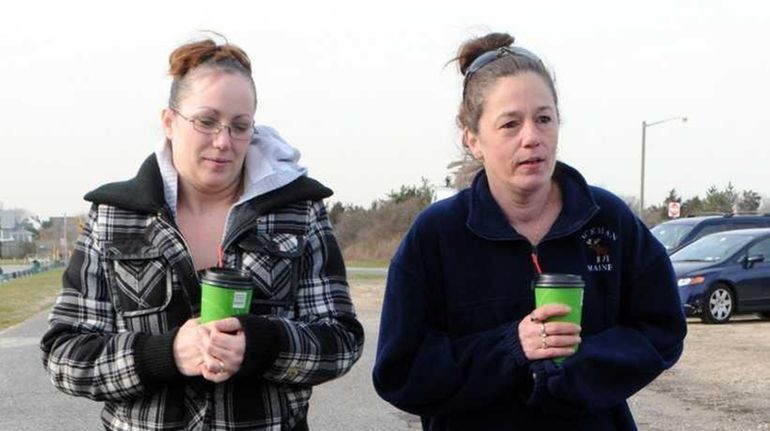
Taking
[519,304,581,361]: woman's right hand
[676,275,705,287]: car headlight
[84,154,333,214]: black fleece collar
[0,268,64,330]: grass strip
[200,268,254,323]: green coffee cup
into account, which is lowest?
[0,268,64,330]: grass strip

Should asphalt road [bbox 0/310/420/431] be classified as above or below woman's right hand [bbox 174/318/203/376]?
below

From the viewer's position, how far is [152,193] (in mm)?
3053

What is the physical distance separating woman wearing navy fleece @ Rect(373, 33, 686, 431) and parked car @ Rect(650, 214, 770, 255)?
1719cm

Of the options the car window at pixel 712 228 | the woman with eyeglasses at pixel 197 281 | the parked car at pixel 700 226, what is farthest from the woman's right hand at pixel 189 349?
the car window at pixel 712 228

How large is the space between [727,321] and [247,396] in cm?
1415

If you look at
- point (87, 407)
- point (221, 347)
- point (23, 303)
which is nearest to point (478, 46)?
point (221, 347)

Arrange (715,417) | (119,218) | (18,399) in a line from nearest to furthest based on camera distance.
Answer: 1. (119,218)
2. (715,417)
3. (18,399)

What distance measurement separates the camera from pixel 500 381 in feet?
9.23

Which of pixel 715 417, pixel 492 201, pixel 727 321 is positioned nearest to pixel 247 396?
pixel 492 201

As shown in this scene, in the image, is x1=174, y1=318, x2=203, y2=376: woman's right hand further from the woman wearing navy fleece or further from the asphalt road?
the asphalt road

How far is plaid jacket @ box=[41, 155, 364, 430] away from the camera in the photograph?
2871 mm

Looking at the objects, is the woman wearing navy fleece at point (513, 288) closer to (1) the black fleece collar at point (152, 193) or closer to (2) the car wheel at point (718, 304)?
(1) the black fleece collar at point (152, 193)

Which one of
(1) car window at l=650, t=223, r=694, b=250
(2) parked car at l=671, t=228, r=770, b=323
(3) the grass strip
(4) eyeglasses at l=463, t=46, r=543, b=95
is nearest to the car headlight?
(2) parked car at l=671, t=228, r=770, b=323

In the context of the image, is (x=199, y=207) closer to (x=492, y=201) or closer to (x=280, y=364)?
(x=280, y=364)
